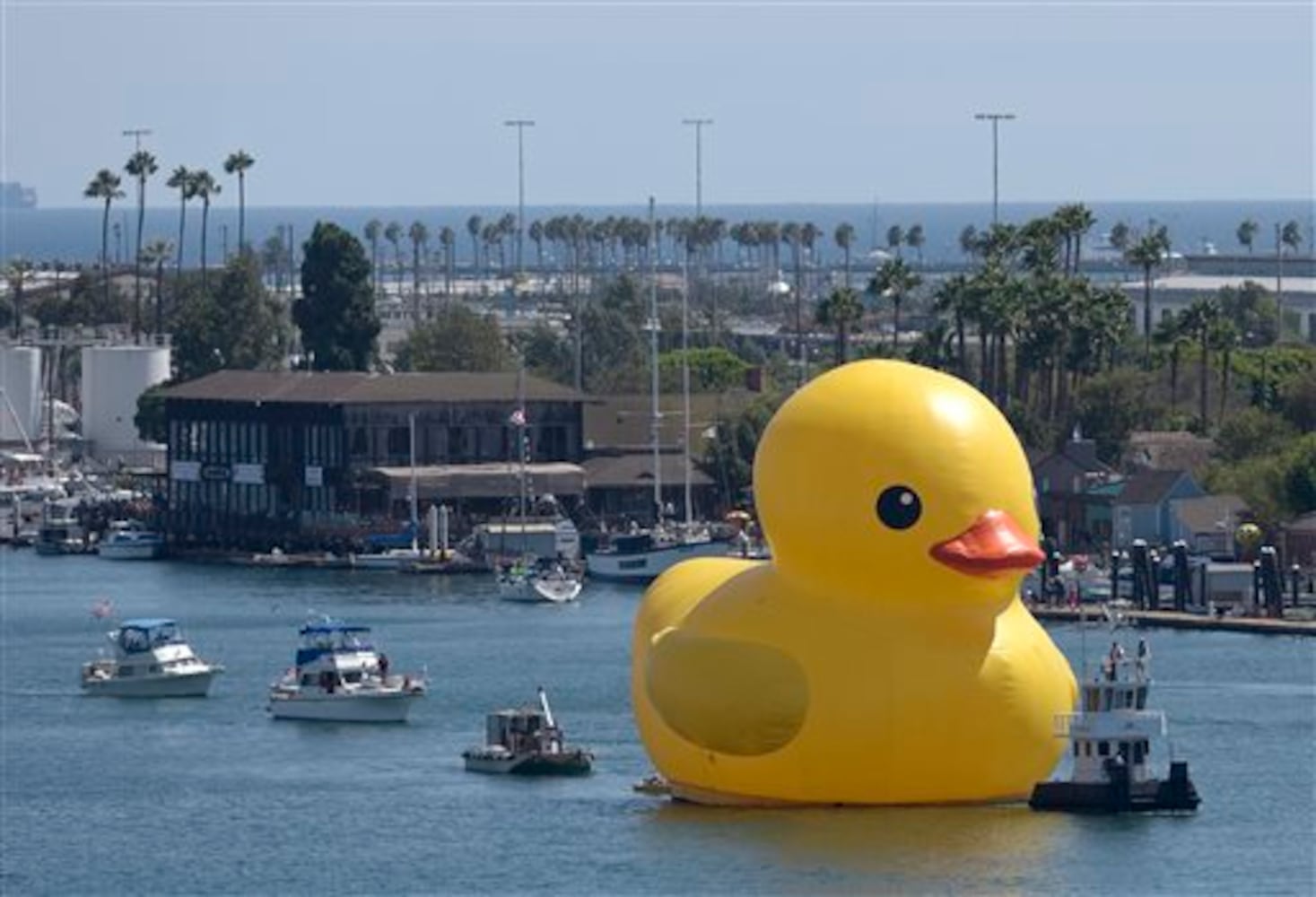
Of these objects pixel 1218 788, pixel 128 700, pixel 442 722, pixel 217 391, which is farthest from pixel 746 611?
pixel 217 391

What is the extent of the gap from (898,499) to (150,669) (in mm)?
27298

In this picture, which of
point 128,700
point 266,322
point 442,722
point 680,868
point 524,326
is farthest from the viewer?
point 524,326

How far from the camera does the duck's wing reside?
192ft

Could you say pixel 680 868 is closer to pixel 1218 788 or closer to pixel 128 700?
pixel 1218 788

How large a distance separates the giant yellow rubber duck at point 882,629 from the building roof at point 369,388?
65826 millimetres

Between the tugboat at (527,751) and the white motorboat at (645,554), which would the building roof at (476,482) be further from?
the tugboat at (527,751)

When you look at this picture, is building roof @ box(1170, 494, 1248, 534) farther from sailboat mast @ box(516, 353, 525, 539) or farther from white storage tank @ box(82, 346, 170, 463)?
white storage tank @ box(82, 346, 170, 463)

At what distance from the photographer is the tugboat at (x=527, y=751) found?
2655 inches

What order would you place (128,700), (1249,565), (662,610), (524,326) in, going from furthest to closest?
(524,326) < (1249,565) < (128,700) < (662,610)

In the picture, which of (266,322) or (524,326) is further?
(524,326)

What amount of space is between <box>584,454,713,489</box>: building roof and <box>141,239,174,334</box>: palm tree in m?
40.8

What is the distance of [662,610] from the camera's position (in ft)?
199

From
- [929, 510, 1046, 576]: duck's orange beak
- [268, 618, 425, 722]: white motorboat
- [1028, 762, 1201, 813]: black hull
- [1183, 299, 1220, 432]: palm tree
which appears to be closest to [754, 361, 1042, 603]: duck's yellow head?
[929, 510, 1046, 576]: duck's orange beak

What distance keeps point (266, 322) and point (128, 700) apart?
6785 centimetres
